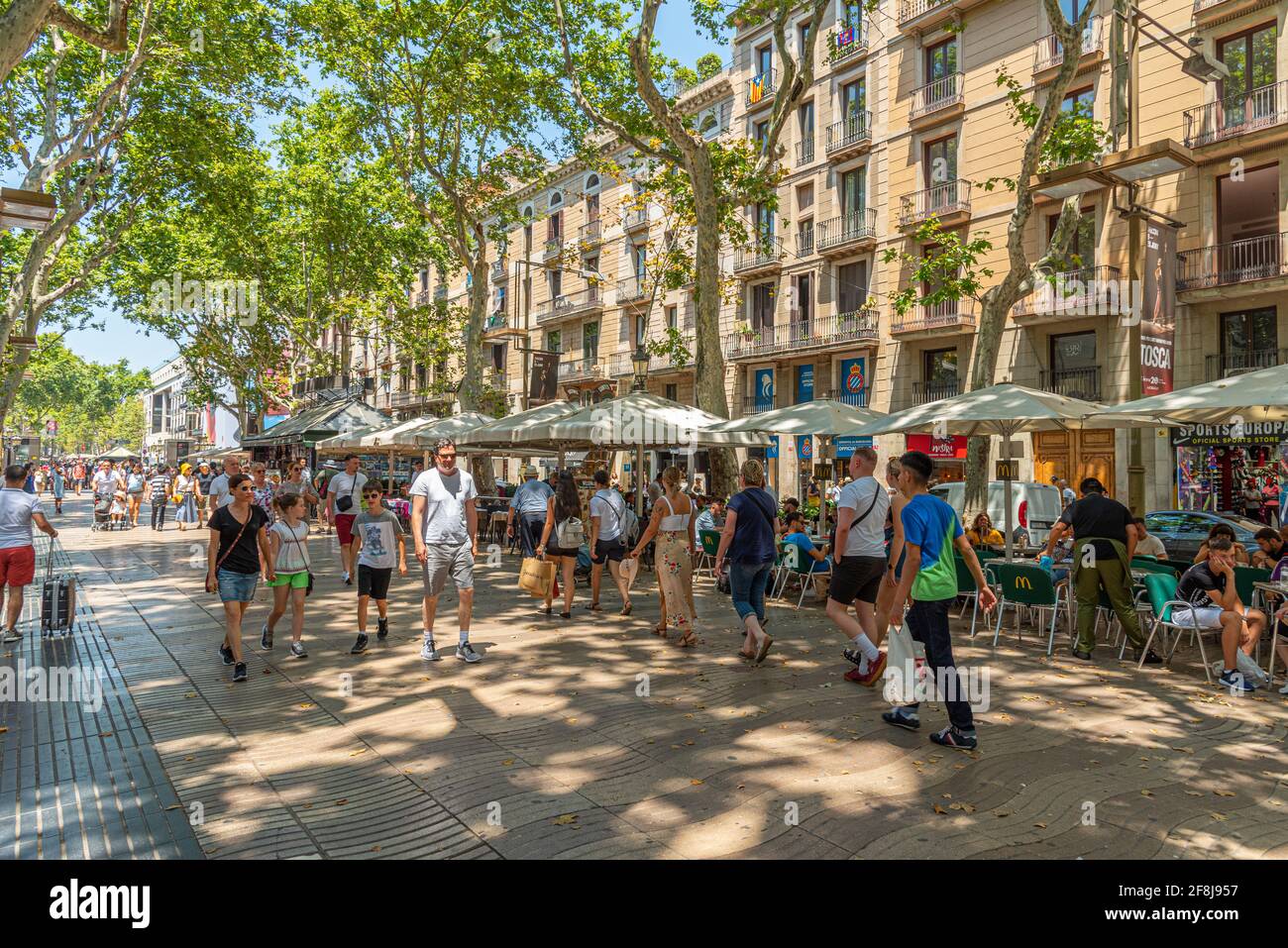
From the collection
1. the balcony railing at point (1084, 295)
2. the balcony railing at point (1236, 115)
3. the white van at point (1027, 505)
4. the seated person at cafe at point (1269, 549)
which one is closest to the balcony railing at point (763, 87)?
the balcony railing at point (1084, 295)

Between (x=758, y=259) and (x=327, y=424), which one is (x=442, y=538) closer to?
(x=327, y=424)

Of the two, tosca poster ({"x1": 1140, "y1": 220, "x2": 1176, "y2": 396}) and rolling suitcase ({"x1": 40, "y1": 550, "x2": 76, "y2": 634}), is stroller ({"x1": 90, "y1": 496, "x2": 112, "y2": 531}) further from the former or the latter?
tosca poster ({"x1": 1140, "y1": 220, "x2": 1176, "y2": 396})

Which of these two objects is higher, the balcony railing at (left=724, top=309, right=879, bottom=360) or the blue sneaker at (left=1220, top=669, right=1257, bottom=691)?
the balcony railing at (left=724, top=309, right=879, bottom=360)

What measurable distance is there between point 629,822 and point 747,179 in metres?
13.0

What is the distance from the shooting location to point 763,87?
29.8 metres

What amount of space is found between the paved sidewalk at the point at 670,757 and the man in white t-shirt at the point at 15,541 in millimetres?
874

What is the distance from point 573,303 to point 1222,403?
3447cm

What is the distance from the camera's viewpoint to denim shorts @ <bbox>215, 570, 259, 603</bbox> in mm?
6387

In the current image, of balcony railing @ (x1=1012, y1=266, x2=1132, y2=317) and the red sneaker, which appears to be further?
balcony railing @ (x1=1012, y1=266, x2=1132, y2=317)

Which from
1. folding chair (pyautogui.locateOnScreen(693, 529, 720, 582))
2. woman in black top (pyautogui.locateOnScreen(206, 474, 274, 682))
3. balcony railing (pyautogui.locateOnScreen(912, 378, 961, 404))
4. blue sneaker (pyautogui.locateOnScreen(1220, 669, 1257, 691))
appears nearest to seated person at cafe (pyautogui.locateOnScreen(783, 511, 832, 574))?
A: folding chair (pyautogui.locateOnScreen(693, 529, 720, 582))

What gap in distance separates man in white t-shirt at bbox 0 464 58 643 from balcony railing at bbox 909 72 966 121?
25.4 meters

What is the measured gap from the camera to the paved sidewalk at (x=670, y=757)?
3646mm

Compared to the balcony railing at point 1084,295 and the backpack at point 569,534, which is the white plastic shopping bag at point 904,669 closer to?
the backpack at point 569,534

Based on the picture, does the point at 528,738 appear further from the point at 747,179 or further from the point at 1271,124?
the point at 1271,124
